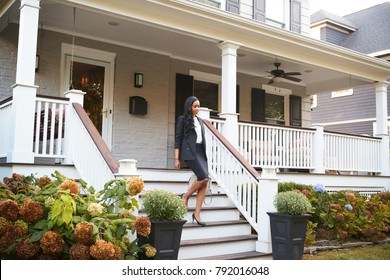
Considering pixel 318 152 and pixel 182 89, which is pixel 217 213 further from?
pixel 182 89

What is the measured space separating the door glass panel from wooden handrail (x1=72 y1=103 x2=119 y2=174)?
7.59 feet

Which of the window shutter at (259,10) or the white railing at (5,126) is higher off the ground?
the window shutter at (259,10)

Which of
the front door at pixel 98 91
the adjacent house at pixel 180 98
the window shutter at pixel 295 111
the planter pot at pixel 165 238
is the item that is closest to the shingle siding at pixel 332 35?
the adjacent house at pixel 180 98

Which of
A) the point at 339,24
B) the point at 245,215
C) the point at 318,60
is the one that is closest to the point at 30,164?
the point at 245,215

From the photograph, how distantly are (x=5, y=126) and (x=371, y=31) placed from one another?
50.3ft

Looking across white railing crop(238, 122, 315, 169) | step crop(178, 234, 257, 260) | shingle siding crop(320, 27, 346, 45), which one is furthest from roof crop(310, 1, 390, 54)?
step crop(178, 234, 257, 260)

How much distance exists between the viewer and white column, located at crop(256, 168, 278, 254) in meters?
5.18

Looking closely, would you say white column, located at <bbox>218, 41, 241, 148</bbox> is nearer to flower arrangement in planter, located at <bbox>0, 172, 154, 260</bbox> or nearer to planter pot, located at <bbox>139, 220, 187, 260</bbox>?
planter pot, located at <bbox>139, 220, 187, 260</bbox>

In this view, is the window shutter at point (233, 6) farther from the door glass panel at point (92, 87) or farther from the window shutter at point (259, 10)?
the door glass panel at point (92, 87)

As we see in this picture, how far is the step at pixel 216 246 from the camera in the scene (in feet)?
15.5

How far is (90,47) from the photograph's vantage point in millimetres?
7699

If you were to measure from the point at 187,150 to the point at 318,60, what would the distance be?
16.2ft

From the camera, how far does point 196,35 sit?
277 inches

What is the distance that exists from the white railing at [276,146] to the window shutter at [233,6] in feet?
10.3
